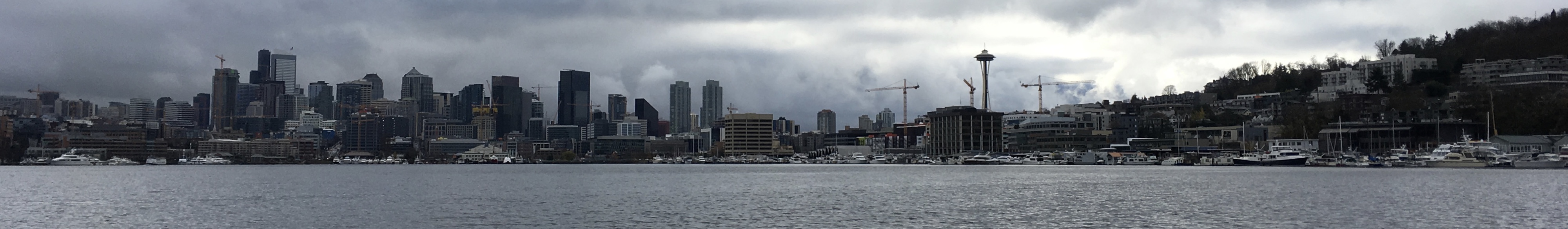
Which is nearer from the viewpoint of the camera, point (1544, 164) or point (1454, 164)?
point (1544, 164)

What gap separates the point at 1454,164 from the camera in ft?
473

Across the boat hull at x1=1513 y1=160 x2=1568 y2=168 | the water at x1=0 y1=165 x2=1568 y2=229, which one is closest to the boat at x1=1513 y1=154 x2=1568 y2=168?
the boat hull at x1=1513 y1=160 x2=1568 y2=168

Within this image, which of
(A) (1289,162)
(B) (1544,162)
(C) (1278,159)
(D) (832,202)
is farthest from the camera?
(C) (1278,159)

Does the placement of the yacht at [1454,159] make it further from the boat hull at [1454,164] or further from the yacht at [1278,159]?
the yacht at [1278,159]

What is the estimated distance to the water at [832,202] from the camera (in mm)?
53750

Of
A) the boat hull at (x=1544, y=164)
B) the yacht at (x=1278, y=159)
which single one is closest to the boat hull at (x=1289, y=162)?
the yacht at (x=1278, y=159)

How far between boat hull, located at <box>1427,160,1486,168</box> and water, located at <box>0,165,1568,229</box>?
18.4 metres

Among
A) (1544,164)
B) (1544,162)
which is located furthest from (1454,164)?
(1544,164)

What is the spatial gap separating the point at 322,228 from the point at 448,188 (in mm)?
44141

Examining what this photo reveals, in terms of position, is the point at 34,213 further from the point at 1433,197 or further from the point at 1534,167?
the point at 1534,167

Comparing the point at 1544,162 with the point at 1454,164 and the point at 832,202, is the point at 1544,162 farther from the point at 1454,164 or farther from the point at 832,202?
the point at 832,202

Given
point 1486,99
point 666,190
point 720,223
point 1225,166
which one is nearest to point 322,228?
point 720,223

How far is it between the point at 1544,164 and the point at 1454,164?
10.9 metres

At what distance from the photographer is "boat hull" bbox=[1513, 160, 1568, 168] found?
133125 millimetres
